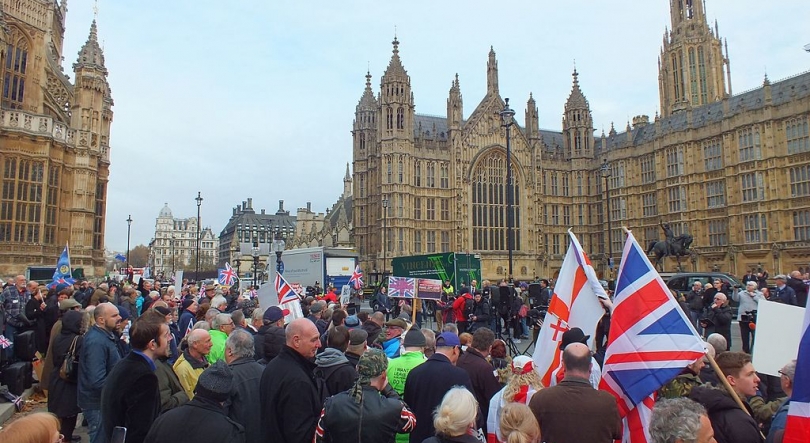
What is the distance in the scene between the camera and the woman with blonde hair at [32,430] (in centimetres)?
249

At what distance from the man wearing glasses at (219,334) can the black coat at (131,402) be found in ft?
7.60

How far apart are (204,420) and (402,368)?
256 centimetres

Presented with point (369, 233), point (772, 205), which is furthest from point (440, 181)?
point (772, 205)

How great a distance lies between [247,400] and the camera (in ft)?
15.8

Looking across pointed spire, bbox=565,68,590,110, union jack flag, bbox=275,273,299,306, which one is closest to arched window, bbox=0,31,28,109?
union jack flag, bbox=275,273,299,306

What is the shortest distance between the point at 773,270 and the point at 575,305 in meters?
39.2

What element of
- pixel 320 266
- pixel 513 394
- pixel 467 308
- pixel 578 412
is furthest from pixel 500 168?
pixel 578 412

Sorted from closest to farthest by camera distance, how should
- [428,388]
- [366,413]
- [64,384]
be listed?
[366,413], [428,388], [64,384]

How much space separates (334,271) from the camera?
34.2 meters

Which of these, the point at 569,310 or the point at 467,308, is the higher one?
the point at 569,310

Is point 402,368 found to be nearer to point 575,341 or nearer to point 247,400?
point 247,400

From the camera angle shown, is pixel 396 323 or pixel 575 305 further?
pixel 396 323

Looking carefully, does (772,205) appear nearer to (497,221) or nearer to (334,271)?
(497,221)

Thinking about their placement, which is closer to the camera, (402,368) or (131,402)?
(131,402)
